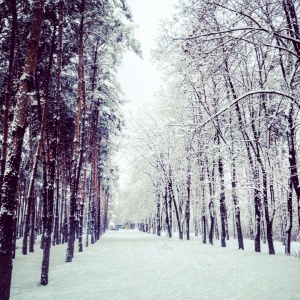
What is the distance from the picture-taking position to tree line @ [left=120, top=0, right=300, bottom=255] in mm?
6430

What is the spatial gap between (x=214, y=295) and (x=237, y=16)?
660cm

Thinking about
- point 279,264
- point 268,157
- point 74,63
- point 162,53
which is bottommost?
point 279,264

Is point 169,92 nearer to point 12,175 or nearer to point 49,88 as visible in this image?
point 49,88

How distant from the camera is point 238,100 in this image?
6.64m

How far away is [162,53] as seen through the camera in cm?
715

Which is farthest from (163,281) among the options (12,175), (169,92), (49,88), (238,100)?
(49,88)

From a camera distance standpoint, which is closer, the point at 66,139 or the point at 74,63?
the point at 74,63

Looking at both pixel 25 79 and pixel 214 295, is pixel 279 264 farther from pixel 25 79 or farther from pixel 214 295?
pixel 25 79

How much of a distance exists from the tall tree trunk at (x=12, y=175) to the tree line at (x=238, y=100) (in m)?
3.41

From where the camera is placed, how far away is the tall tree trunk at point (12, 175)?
4340mm

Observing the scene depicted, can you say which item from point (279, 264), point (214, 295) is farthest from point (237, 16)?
point (279, 264)

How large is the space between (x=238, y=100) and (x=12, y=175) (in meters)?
5.46

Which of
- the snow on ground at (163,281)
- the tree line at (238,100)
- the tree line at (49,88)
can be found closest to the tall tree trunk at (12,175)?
the tree line at (49,88)

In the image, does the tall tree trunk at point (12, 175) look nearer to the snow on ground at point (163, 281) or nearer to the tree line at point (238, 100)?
the snow on ground at point (163, 281)
